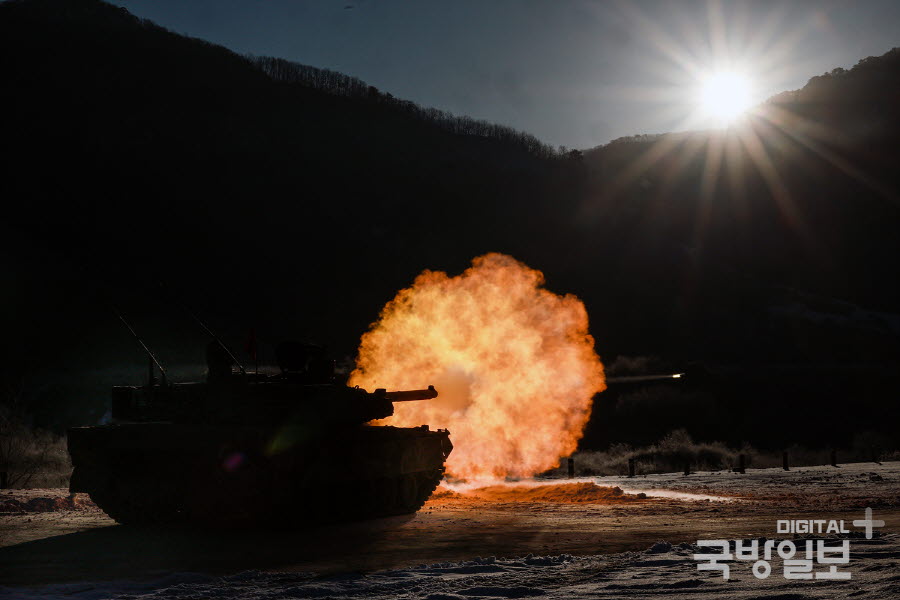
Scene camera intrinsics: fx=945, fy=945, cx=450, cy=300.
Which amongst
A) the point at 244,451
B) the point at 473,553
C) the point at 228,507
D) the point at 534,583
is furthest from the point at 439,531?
the point at 534,583

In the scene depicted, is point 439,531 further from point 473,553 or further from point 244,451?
point 244,451

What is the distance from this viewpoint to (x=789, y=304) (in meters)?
89.5

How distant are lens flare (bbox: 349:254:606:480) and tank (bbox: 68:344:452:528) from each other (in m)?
6.46

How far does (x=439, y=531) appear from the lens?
15.6 m

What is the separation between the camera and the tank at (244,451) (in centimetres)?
1638

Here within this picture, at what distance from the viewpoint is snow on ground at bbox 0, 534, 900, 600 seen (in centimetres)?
978

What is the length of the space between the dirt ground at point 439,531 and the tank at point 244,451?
56cm

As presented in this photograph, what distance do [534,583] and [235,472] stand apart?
24.0 feet

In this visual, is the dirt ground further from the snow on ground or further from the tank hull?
the snow on ground

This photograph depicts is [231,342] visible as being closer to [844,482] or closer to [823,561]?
[844,482]

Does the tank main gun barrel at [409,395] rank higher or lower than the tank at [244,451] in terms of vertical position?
higher

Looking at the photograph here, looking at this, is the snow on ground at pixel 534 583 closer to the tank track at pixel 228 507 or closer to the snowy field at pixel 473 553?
the snowy field at pixel 473 553

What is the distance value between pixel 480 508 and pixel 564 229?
80.6 m

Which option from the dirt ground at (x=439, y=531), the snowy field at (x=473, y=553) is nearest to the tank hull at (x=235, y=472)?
the dirt ground at (x=439, y=531)
